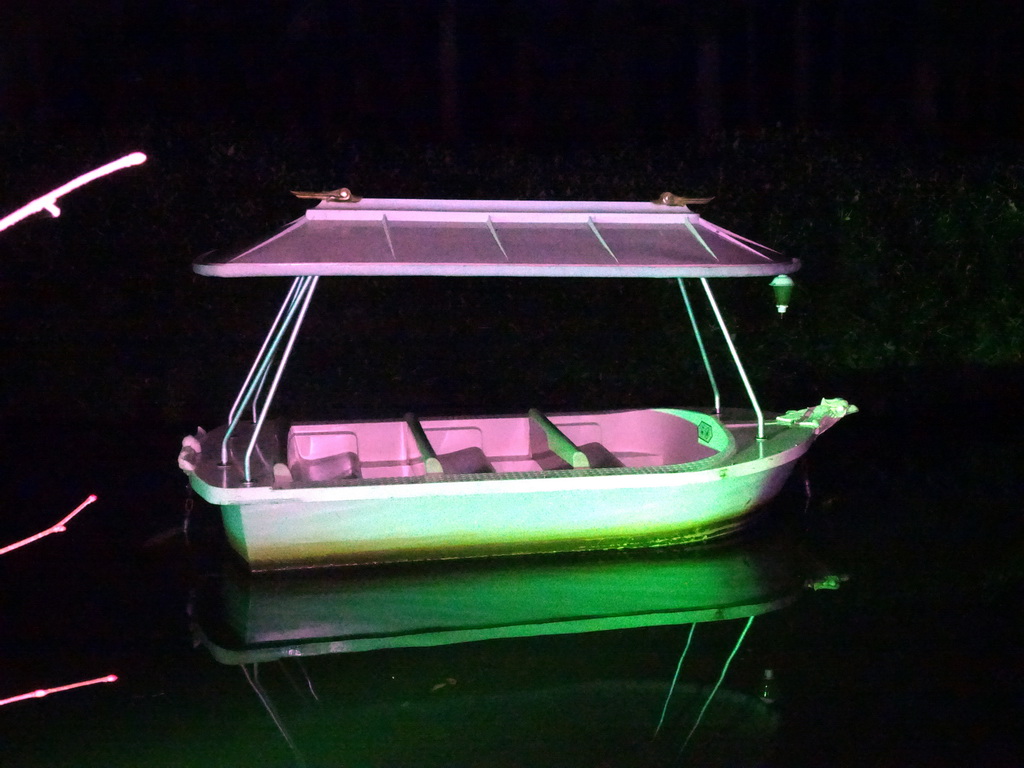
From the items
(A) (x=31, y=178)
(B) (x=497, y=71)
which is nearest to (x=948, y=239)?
(B) (x=497, y=71)

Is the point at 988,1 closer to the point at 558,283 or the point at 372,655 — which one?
the point at 558,283

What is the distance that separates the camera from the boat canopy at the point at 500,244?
4.89m

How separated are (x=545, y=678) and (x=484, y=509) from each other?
45.8 inches

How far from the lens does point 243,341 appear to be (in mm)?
9328

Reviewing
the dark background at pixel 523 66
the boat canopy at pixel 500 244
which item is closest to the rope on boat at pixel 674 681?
the boat canopy at pixel 500 244

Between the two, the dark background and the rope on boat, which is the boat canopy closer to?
the rope on boat

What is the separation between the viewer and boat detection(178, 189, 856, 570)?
494 centimetres

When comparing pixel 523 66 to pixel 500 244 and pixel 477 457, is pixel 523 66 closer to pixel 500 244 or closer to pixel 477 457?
pixel 500 244

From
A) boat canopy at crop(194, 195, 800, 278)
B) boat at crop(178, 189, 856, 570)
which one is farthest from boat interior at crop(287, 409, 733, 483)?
boat canopy at crop(194, 195, 800, 278)

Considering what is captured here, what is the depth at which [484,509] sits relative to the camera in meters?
5.16

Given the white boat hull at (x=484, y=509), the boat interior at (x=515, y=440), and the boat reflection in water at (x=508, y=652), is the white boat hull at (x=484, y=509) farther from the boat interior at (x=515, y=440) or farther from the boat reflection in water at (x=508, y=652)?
the boat interior at (x=515, y=440)

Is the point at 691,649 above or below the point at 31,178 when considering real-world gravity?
below

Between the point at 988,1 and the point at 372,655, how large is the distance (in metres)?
11.9

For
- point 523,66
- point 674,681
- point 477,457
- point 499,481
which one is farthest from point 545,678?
point 523,66
